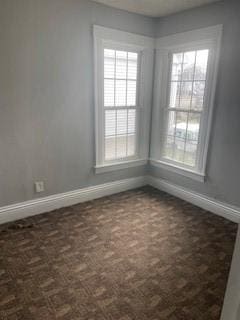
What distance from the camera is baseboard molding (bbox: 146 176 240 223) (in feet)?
9.62

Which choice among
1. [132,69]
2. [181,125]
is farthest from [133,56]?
[181,125]

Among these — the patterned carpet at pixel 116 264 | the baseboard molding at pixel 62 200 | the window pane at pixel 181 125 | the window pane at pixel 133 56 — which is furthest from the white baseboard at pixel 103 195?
the window pane at pixel 133 56

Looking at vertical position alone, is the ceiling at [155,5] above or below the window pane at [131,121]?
above

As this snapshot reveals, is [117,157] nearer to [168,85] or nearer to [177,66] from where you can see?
[168,85]

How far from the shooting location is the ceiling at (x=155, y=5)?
109 inches

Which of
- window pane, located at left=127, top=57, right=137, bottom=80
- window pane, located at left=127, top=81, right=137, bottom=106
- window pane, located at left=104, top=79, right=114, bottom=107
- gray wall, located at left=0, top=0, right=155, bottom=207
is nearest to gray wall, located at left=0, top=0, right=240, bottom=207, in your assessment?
gray wall, located at left=0, top=0, right=155, bottom=207

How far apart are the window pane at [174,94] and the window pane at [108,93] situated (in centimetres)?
85

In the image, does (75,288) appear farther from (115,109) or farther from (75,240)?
(115,109)

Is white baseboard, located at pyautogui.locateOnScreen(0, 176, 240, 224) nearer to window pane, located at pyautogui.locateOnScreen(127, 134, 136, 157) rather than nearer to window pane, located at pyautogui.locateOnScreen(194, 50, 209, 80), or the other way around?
window pane, located at pyautogui.locateOnScreen(127, 134, 136, 157)

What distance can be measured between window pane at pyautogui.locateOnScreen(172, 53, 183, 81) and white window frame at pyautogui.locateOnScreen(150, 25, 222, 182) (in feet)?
0.25

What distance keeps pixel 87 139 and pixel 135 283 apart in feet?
6.04

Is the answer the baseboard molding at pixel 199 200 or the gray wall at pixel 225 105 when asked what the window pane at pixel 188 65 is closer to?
the gray wall at pixel 225 105

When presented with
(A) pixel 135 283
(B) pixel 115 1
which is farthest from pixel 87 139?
(A) pixel 135 283

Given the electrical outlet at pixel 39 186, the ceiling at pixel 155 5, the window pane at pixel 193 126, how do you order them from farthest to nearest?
the window pane at pixel 193 126, the electrical outlet at pixel 39 186, the ceiling at pixel 155 5
